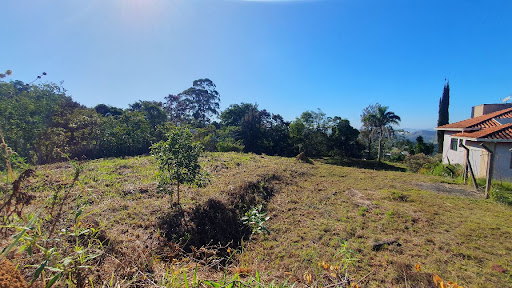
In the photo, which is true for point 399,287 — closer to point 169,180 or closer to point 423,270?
point 423,270

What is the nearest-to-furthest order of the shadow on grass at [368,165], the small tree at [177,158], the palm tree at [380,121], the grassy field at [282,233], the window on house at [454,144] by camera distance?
1. the grassy field at [282,233]
2. the small tree at [177,158]
3. the window on house at [454,144]
4. the shadow on grass at [368,165]
5. the palm tree at [380,121]

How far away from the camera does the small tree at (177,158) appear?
4.30 m

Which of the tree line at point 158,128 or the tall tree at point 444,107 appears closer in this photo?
the tree line at point 158,128

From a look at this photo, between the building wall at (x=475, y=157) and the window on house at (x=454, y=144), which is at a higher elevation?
the window on house at (x=454, y=144)

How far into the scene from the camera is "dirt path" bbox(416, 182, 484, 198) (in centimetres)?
658

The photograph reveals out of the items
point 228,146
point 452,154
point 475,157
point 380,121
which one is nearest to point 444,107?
point 380,121

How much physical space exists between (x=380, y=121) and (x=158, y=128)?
17081mm

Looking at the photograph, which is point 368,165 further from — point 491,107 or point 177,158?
point 177,158

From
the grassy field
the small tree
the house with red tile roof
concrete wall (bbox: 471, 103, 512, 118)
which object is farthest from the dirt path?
concrete wall (bbox: 471, 103, 512, 118)

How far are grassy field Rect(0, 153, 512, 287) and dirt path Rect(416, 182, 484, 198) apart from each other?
0.11 m

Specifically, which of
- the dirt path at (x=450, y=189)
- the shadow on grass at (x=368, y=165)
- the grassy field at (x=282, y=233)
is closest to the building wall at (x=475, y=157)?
the dirt path at (x=450, y=189)

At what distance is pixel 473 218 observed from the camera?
4.74 meters

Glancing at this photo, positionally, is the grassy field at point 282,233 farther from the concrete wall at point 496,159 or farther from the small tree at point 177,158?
the concrete wall at point 496,159

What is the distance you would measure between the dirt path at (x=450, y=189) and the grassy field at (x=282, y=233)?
0.36ft
